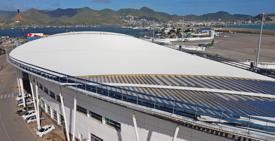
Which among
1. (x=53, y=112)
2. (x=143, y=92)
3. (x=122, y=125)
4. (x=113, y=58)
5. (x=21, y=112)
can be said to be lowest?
(x=21, y=112)

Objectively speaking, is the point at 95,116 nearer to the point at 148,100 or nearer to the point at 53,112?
the point at 148,100

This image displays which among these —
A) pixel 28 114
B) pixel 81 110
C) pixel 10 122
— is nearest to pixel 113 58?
pixel 81 110

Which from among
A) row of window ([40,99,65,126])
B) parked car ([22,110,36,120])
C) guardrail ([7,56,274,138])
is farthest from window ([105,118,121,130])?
parked car ([22,110,36,120])

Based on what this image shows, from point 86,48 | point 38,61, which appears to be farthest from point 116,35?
point 38,61

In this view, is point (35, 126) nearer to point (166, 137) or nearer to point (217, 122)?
point (166, 137)

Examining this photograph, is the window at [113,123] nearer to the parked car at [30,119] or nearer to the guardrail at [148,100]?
the guardrail at [148,100]

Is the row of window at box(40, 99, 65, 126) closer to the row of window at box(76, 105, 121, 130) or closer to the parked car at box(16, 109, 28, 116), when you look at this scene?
the parked car at box(16, 109, 28, 116)
